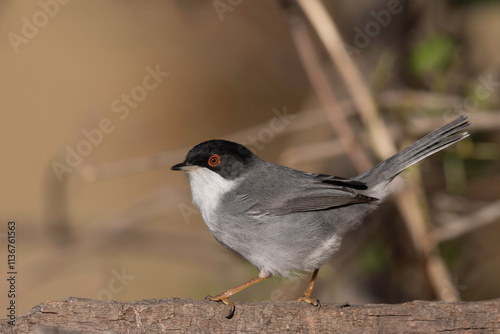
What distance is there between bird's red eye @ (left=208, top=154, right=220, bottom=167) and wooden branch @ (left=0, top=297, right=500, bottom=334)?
1.01m

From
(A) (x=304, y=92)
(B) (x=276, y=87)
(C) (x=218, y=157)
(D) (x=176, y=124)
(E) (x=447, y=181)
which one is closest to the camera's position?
(C) (x=218, y=157)

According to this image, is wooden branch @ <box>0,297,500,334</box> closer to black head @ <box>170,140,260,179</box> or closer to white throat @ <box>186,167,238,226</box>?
white throat @ <box>186,167,238,226</box>

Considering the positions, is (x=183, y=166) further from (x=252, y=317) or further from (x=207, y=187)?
(x=252, y=317)

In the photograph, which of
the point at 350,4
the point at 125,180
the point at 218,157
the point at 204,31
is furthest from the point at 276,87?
the point at 218,157

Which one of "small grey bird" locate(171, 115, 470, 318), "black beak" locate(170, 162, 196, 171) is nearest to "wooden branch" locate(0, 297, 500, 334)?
"small grey bird" locate(171, 115, 470, 318)

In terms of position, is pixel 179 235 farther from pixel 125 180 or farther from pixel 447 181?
pixel 447 181

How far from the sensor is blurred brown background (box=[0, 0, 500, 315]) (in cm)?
462

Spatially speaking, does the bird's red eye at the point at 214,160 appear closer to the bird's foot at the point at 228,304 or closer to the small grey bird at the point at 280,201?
the small grey bird at the point at 280,201

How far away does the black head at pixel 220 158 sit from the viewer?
3.62 m

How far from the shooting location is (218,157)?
12.0 ft

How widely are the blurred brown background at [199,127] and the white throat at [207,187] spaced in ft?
2.30

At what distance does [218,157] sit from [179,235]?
5.39 feet

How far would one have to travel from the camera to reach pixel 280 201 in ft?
11.8

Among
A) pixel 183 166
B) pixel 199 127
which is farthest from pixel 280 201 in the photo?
pixel 199 127
